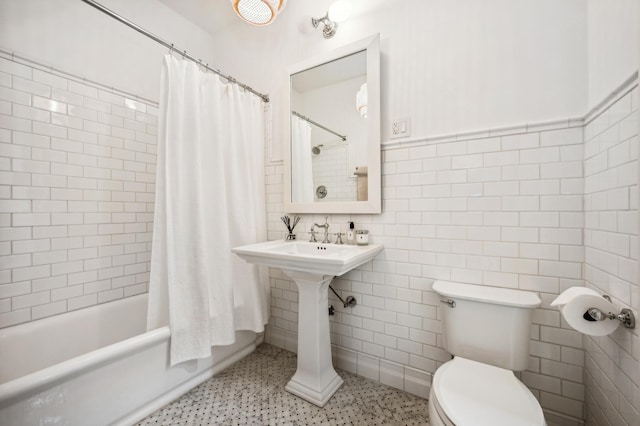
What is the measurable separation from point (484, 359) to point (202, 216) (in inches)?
65.3

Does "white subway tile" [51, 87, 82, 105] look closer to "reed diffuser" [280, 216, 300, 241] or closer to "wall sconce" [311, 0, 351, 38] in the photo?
"reed diffuser" [280, 216, 300, 241]

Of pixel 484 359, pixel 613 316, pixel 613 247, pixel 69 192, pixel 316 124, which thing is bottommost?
pixel 484 359

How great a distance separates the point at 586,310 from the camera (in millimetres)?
938

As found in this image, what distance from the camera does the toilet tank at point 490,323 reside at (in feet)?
3.85

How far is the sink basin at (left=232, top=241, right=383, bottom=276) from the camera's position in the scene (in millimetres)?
1274

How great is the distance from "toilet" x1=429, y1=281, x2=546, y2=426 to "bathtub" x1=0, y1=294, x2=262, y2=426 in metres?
1.35

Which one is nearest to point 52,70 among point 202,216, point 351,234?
point 202,216

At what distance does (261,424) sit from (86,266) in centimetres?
148

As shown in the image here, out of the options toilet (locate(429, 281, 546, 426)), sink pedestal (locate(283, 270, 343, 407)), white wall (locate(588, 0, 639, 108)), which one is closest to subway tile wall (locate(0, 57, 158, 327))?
sink pedestal (locate(283, 270, 343, 407))

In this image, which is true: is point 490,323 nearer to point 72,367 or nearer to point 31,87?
point 72,367

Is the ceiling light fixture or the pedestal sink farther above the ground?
the ceiling light fixture

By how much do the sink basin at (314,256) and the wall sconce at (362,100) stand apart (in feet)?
2.76

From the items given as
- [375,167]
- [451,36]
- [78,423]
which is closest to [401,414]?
[375,167]

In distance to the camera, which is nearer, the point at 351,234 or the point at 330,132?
the point at 351,234
